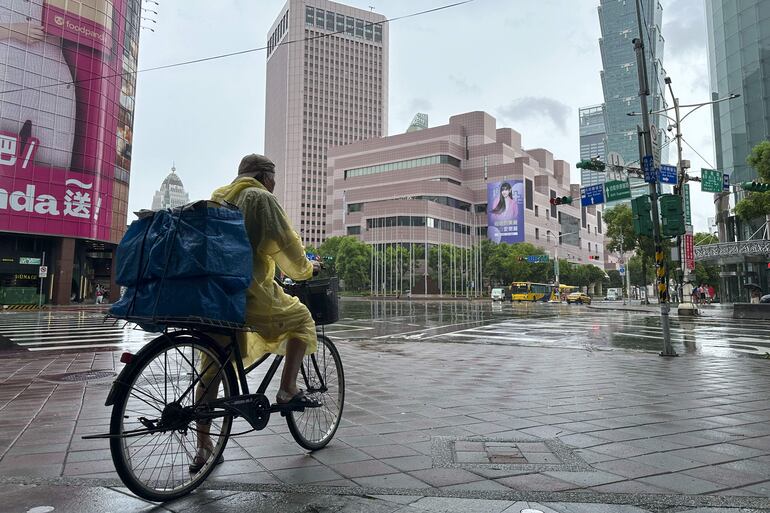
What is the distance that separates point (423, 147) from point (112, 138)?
188ft

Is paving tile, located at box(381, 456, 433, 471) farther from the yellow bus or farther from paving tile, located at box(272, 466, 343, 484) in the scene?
the yellow bus

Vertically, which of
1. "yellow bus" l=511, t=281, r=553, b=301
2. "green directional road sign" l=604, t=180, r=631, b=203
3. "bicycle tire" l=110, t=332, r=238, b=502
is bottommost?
"bicycle tire" l=110, t=332, r=238, b=502

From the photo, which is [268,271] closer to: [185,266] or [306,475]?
[185,266]

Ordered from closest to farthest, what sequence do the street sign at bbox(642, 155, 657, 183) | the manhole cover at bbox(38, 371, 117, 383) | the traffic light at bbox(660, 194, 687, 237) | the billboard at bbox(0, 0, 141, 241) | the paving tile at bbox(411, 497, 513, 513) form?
the paving tile at bbox(411, 497, 513, 513), the manhole cover at bbox(38, 371, 117, 383), the traffic light at bbox(660, 194, 687, 237), the street sign at bbox(642, 155, 657, 183), the billboard at bbox(0, 0, 141, 241)

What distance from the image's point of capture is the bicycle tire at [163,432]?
7.88ft

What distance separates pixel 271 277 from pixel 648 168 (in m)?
10.5

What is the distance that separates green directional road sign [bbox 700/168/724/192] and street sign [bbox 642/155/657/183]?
34.3 feet

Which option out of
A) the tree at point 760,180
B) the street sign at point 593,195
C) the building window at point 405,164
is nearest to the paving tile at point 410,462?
the street sign at point 593,195

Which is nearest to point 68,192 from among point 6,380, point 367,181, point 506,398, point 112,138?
point 112,138

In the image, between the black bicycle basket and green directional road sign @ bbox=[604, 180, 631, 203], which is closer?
the black bicycle basket

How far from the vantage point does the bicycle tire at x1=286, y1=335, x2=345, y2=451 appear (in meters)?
3.29

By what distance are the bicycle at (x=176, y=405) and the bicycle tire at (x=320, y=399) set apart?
0.62 feet

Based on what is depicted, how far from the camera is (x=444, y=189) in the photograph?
84625 millimetres

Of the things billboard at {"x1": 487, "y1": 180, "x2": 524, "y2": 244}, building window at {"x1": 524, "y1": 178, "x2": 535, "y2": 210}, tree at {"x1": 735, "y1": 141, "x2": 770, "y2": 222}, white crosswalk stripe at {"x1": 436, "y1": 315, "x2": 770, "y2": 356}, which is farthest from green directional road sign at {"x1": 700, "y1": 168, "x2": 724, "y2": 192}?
building window at {"x1": 524, "y1": 178, "x2": 535, "y2": 210}
